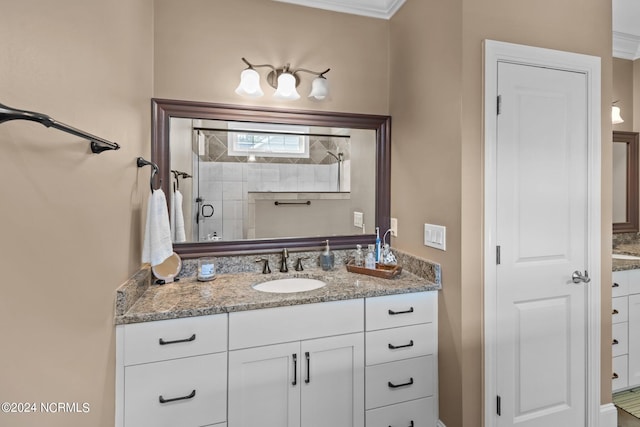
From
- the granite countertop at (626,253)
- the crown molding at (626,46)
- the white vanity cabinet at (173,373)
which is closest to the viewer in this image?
the white vanity cabinet at (173,373)

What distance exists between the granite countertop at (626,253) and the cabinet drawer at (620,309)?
8.8 inches

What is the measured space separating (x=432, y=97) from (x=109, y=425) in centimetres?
212

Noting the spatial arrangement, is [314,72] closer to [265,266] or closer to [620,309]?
[265,266]

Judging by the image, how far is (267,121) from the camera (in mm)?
2084

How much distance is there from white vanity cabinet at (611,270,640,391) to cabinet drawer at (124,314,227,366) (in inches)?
101

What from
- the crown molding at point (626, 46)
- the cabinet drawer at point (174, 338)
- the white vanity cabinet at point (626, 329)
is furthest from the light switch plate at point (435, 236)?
the crown molding at point (626, 46)

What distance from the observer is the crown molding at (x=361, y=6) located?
214 centimetres

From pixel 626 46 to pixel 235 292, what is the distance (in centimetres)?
366

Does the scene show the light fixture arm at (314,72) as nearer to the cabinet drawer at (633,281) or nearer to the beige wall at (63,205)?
the beige wall at (63,205)

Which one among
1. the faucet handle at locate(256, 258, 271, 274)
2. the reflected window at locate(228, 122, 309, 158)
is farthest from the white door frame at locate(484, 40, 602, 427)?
the faucet handle at locate(256, 258, 271, 274)

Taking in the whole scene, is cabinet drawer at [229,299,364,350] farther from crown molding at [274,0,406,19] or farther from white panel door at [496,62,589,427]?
crown molding at [274,0,406,19]

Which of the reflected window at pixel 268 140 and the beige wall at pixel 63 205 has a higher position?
the reflected window at pixel 268 140

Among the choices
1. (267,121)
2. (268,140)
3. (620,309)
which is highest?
(267,121)

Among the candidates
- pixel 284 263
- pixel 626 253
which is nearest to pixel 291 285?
pixel 284 263
